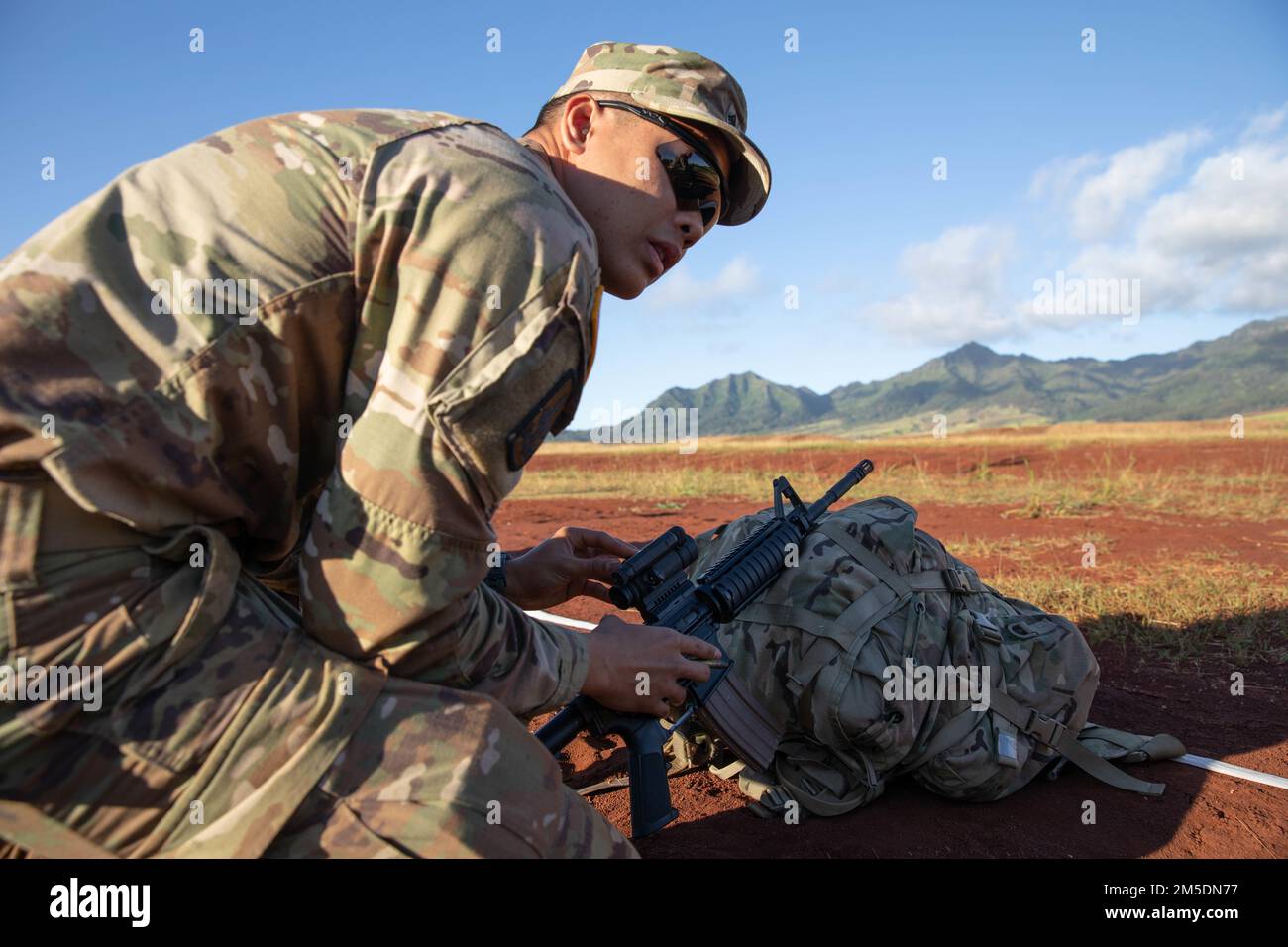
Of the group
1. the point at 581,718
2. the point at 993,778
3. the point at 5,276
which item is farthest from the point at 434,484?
the point at 993,778

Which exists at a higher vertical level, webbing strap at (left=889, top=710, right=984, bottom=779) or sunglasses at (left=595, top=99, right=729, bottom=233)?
sunglasses at (left=595, top=99, right=729, bottom=233)

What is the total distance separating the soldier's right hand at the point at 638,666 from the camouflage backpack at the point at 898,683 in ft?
3.28

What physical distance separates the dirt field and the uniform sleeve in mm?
1750

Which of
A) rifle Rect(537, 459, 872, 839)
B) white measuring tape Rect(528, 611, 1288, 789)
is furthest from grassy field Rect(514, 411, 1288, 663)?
rifle Rect(537, 459, 872, 839)

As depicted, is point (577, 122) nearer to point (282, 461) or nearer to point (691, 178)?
point (691, 178)

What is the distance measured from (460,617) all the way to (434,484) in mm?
329

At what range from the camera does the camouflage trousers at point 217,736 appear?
4.96 feet

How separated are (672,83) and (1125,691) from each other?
12.2ft

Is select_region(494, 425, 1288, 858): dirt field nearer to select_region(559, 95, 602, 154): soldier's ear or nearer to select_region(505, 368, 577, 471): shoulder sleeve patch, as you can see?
select_region(505, 368, 577, 471): shoulder sleeve patch

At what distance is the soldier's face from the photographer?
208 cm

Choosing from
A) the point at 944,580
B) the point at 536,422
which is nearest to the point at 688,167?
the point at 536,422

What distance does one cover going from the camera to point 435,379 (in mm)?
1582

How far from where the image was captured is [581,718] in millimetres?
2514

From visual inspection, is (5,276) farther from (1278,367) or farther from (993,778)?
(1278,367)
